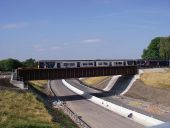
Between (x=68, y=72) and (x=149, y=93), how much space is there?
22.7 metres

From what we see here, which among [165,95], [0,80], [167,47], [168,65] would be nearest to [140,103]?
[165,95]

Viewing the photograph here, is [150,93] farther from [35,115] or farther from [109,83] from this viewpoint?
[35,115]

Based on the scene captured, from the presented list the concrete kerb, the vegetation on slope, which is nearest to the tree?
the vegetation on slope

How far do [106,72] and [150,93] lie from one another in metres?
16.6

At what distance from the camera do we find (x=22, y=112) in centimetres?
4994

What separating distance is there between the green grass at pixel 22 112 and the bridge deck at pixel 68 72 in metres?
27.2

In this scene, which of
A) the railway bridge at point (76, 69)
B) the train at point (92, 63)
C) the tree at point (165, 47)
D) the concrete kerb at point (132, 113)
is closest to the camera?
the concrete kerb at point (132, 113)

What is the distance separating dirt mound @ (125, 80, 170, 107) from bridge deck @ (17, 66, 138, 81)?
6.87 meters

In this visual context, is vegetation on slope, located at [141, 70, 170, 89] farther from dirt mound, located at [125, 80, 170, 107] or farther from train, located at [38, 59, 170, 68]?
train, located at [38, 59, 170, 68]

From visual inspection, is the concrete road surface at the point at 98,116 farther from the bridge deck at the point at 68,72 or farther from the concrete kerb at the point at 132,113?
the bridge deck at the point at 68,72

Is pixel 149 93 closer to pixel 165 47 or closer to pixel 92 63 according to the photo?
pixel 92 63

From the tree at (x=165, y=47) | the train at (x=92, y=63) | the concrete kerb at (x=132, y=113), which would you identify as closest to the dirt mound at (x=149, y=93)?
the concrete kerb at (x=132, y=113)

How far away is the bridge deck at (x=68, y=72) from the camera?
95.0m

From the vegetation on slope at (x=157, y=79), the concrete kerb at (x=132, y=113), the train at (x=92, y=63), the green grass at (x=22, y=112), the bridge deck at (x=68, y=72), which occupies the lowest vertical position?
the concrete kerb at (x=132, y=113)
